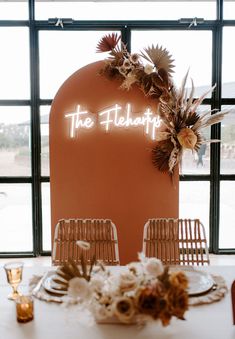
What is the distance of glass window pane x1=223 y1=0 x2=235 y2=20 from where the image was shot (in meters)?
4.71

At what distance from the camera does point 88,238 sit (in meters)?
2.73

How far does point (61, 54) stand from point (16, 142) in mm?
1336

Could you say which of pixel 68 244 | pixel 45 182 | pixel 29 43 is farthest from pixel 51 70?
pixel 68 244

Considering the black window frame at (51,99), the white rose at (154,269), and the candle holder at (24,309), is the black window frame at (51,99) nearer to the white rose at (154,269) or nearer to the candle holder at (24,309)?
the candle holder at (24,309)

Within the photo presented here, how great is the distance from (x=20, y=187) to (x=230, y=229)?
9.79ft

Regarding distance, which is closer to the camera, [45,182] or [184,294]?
[184,294]

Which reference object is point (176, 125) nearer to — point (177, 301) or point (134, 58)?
point (134, 58)

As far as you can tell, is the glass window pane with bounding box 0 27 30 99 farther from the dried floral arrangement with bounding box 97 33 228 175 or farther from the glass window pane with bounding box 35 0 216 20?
the dried floral arrangement with bounding box 97 33 228 175

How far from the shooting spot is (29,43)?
4.75 m

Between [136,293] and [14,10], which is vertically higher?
[14,10]

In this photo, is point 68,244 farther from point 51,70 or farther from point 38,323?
point 51,70

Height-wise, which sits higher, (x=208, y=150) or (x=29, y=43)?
(x=29, y=43)

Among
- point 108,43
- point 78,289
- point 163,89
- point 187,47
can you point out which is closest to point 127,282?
point 78,289

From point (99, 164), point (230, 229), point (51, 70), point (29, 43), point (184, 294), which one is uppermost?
point (29, 43)
